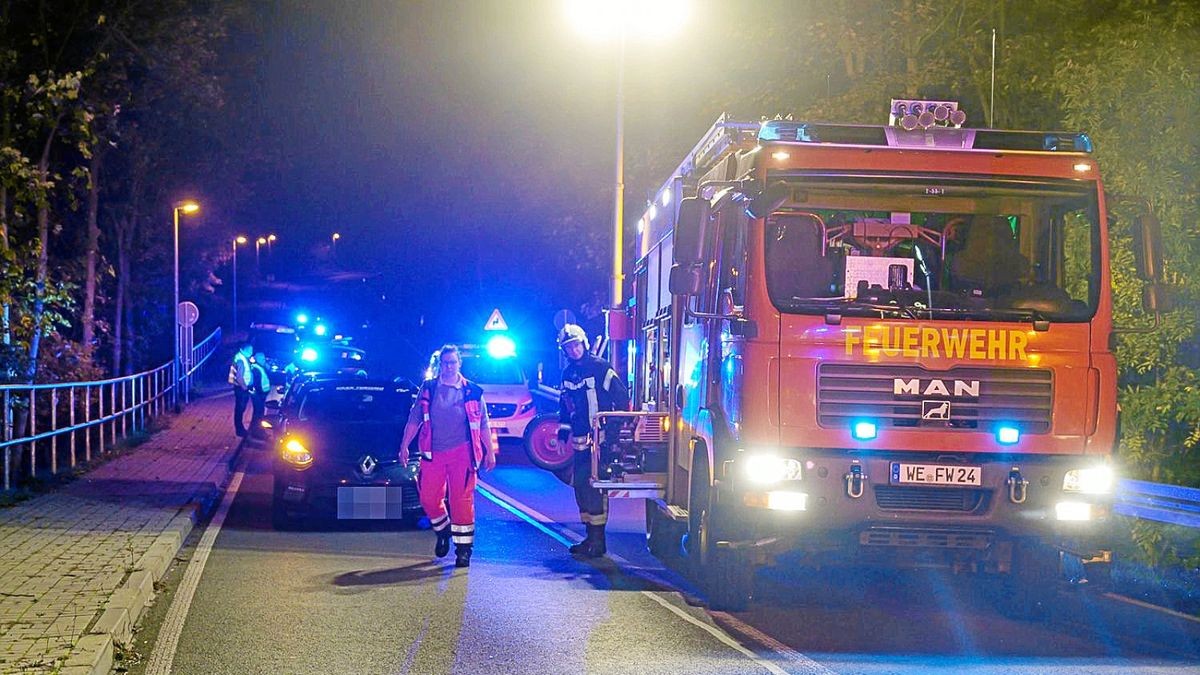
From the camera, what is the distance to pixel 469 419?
36.6 ft

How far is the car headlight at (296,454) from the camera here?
13031mm

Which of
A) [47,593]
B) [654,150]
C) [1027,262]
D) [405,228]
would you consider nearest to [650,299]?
[1027,262]

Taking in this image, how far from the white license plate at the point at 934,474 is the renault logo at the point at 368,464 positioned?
19.8 feet

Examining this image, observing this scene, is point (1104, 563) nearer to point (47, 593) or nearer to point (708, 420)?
point (708, 420)

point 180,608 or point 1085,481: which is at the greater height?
point 1085,481

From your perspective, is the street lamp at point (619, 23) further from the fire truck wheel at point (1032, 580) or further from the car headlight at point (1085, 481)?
the car headlight at point (1085, 481)

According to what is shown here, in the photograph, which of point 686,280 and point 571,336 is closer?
point 686,280

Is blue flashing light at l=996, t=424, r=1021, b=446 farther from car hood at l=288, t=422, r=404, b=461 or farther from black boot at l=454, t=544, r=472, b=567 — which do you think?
car hood at l=288, t=422, r=404, b=461

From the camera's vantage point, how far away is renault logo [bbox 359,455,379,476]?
12961 millimetres

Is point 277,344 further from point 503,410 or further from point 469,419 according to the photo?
point 469,419

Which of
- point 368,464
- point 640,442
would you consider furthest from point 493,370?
point 640,442

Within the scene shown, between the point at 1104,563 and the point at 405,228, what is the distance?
186 ft

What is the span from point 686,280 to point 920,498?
2.13 metres

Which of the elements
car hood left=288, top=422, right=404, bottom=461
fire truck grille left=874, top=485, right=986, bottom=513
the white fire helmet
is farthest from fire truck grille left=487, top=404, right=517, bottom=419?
fire truck grille left=874, top=485, right=986, bottom=513
